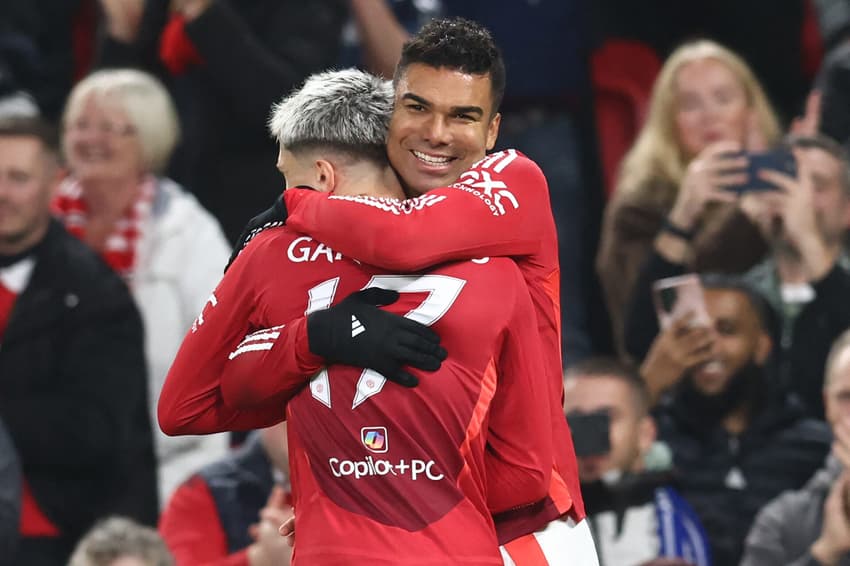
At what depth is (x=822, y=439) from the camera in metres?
6.04

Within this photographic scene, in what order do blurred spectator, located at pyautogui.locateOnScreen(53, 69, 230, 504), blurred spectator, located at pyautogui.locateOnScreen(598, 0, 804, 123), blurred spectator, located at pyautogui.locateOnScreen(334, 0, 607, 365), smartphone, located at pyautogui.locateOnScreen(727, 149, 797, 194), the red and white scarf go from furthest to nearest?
blurred spectator, located at pyautogui.locateOnScreen(598, 0, 804, 123)
blurred spectator, located at pyautogui.locateOnScreen(334, 0, 607, 365)
the red and white scarf
blurred spectator, located at pyautogui.locateOnScreen(53, 69, 230, 504)
smartphone, located at pyautogui.locateOnScreen(727, 149, 797, 194)

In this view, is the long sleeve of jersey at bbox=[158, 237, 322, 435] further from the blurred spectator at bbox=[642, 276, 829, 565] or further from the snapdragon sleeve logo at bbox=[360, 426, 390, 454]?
the blurred spectator at bbox=[642, 276, 829, 565]

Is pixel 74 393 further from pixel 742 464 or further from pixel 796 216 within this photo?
pixel 796 216

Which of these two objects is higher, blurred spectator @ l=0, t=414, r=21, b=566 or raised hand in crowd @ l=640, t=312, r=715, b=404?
raised hand in crowd @ l=640, t=312, r=715, b=404

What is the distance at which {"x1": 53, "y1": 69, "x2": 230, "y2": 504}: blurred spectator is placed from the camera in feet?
22.2

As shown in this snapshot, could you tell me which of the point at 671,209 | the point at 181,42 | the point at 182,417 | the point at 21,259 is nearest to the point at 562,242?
the point at 671,209

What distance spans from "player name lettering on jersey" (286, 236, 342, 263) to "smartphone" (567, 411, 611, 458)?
2.41 meters

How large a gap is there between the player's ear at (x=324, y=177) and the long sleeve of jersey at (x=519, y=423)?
1.53 ft

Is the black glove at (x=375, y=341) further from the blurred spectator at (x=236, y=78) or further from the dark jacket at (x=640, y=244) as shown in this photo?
the blurred spectator at (x=236, y=78)

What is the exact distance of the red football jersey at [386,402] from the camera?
11.4 ft

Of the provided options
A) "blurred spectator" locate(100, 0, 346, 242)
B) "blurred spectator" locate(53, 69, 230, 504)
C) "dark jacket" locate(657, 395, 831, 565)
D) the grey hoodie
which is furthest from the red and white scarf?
the grey hoodie

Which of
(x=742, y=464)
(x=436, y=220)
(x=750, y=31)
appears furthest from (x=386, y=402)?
(x=750, y=31)

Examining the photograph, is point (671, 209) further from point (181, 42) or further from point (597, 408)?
point (181, 42)

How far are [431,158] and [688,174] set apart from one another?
9.74ft
